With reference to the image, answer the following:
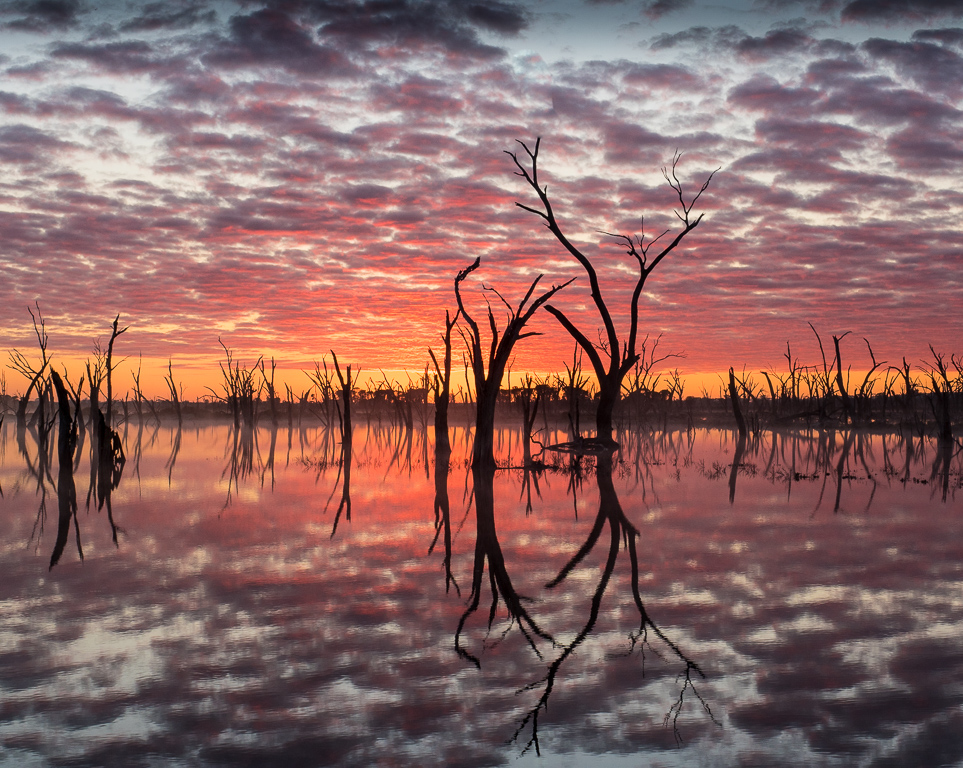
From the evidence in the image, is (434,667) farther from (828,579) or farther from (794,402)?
(794,402)

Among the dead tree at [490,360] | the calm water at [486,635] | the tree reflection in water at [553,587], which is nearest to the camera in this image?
the calm water at [486,635]

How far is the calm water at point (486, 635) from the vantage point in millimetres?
3693

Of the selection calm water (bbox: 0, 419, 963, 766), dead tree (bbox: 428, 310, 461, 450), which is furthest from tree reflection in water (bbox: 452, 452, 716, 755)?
dead tree (bbox: 428, 310, 461, 450)

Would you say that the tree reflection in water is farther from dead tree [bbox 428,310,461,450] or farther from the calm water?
dead tree [bbox 428,310,461,450]

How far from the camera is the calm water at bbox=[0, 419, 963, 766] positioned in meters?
3.69

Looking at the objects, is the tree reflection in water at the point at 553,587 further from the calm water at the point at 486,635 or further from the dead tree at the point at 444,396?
the dead tree at the point at 444,396

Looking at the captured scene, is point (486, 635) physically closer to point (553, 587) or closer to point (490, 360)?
point (553, 587)

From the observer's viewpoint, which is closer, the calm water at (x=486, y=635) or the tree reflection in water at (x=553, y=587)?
the calm water at (x=486, y=635)

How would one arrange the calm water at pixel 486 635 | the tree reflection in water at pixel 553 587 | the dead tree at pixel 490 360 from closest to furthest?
1. the calm water at pixel 486 635
2. the tree reflection in water at pixel 553 587
3. the dead tree at pixel 490 360

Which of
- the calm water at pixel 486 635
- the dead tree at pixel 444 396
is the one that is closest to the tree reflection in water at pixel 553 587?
the calm water at pixel 486 635

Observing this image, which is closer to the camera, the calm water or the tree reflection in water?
the calm water

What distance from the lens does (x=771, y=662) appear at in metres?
4.70

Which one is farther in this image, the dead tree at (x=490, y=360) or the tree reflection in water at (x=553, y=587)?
the dead tree at (x=490, y=360)

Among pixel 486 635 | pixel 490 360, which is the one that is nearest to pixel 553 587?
pixel 486 635
